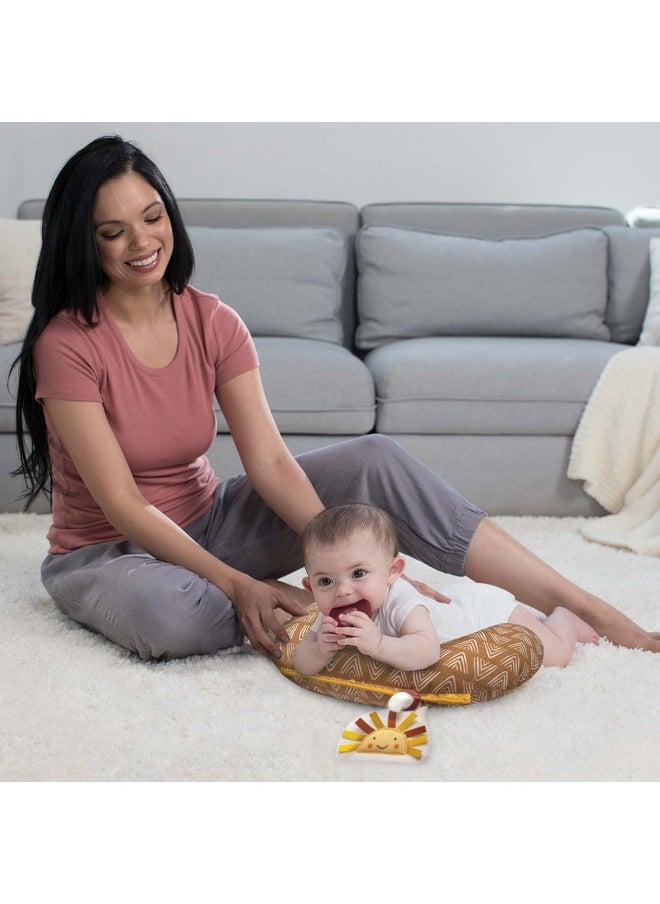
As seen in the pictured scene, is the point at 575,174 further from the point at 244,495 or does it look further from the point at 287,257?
the point at 244,495

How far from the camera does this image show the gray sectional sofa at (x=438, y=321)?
3125mm

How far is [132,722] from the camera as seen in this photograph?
1661 millimetres

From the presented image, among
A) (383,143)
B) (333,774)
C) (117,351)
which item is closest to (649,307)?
(383,143)

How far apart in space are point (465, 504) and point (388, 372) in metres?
1.20

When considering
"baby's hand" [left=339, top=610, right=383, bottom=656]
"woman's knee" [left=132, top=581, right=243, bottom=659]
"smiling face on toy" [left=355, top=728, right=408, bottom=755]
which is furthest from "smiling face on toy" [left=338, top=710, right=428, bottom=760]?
"woman's knee" [left=132, top=581, right=243, bottom=659]

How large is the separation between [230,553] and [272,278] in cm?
173

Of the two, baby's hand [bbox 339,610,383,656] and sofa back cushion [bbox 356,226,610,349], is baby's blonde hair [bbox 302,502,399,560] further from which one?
sofa back cushion [bbox 356,226,610,349]

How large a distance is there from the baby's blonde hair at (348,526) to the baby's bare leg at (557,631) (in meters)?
0.29

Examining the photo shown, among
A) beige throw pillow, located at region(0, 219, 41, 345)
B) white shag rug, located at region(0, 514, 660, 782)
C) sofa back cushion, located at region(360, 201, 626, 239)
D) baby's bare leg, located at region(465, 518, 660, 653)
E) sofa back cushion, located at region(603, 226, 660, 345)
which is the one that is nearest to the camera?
white shag rug, located at region(0, 514, 660, 782)

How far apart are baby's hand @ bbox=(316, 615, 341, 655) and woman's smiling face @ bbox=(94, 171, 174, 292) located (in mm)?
700

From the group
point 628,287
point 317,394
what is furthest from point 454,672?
point 628,287

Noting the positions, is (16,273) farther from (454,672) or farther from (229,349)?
(454,672)

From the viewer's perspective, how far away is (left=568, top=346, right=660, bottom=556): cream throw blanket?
10.0ft

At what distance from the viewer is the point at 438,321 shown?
3.66 meters
